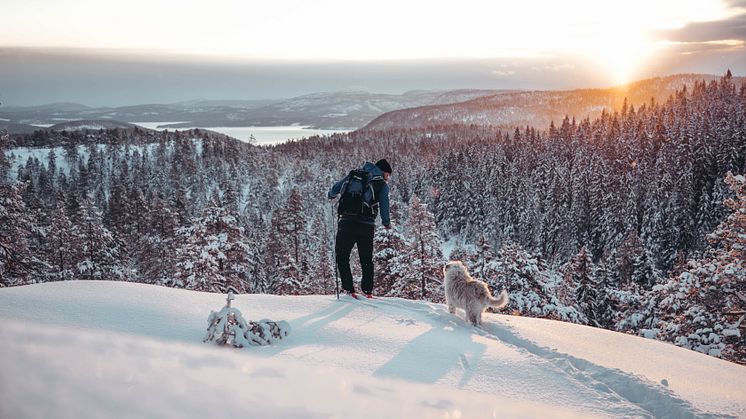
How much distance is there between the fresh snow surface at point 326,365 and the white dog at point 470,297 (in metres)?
0.20

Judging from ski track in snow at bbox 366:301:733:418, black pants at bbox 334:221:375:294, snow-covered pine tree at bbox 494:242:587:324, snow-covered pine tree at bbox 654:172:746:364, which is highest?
black pants at bbox 334:221:375:294

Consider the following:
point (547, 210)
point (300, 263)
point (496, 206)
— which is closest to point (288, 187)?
point (496, 206)

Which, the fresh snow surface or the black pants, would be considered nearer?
the fresh snow surface

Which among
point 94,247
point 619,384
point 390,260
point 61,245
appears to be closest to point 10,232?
point 94,247

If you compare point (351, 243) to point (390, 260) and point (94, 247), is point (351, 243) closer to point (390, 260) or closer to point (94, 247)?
point (390, 260)

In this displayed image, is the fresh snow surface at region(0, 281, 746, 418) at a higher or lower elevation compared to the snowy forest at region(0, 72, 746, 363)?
higher

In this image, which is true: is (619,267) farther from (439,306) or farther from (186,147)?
(186,147)

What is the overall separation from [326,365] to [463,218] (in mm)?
78426

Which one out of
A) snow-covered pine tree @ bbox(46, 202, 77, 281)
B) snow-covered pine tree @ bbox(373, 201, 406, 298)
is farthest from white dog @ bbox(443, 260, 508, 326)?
snow-covered pine tree @ bbox(46, 202, 77, 281)

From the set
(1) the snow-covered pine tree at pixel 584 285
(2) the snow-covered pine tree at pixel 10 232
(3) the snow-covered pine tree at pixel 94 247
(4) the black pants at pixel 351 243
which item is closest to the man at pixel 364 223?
(4) the black pants at pixel 351 243

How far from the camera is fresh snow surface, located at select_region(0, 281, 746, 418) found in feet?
7.93

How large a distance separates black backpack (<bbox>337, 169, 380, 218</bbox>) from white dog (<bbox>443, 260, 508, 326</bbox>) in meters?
1.84

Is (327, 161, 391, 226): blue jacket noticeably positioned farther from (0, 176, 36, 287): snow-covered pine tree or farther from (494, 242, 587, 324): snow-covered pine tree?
(494, 242, 587, 324): snow-covered pine tree

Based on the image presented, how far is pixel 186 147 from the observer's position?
13950 cm
